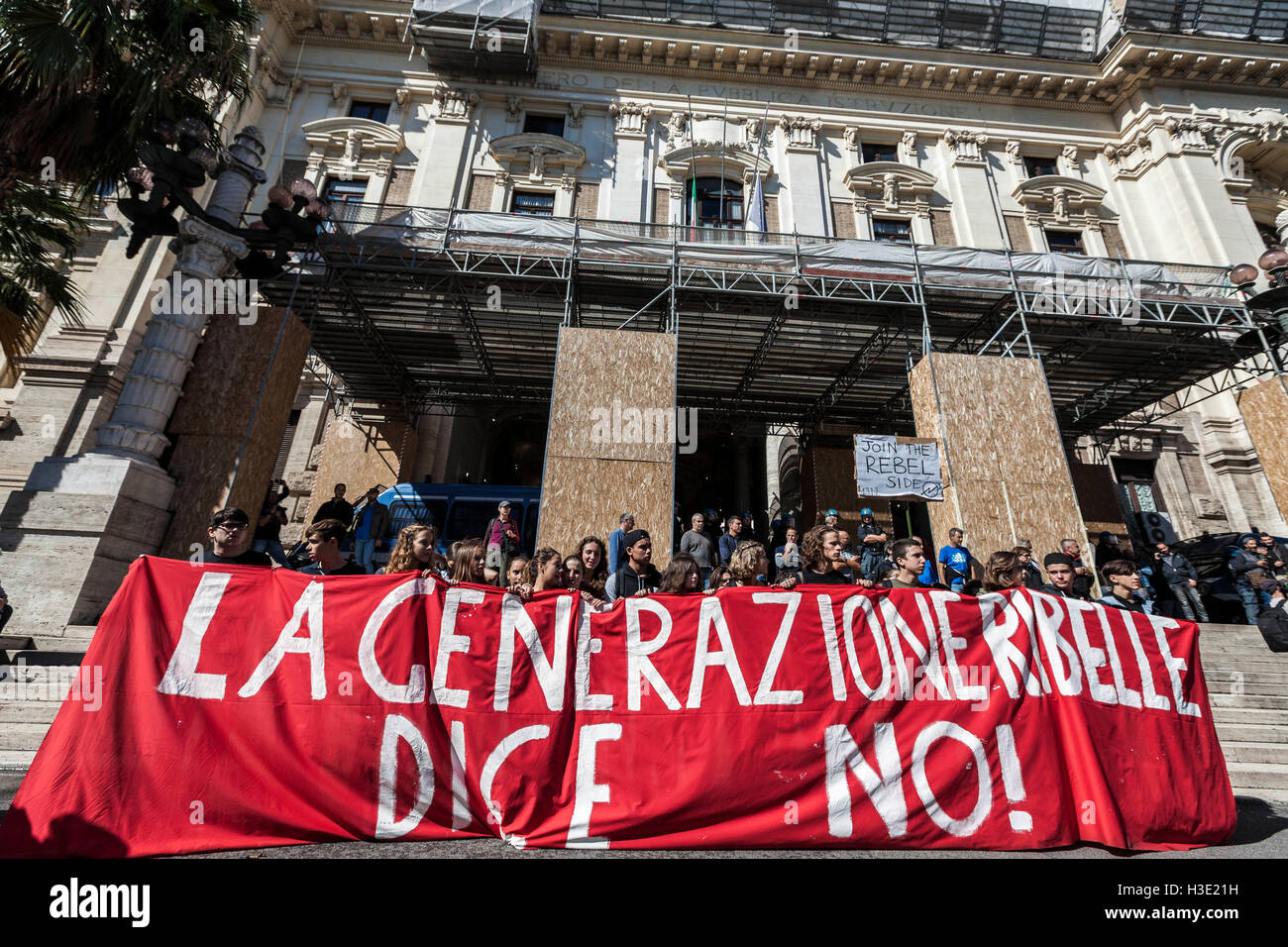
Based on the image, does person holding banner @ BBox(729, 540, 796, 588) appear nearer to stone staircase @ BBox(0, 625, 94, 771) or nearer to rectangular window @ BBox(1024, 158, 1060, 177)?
stone staircase @ BBox(0, 625, 94, 771)

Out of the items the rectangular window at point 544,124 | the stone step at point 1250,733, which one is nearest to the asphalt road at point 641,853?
the stone step at point 1250,733

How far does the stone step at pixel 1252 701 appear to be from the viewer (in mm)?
6630

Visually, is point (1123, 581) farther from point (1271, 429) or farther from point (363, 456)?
point (363, 456)

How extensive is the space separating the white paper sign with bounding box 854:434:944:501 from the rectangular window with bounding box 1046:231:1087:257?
12.3m

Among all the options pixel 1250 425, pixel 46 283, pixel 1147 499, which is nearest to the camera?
pixel 46 283

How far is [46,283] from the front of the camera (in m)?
8.90

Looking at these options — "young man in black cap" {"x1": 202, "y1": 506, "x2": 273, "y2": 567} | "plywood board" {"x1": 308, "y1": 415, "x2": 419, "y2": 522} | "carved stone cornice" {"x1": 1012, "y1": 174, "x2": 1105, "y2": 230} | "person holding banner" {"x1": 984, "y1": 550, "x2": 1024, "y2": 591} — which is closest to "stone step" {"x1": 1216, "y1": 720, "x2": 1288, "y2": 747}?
"person holding banner" {"x1": 984, "y1": 550, "x2": 1024, "y2": 591}

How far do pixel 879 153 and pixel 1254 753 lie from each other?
777 inches

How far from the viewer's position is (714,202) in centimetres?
1855

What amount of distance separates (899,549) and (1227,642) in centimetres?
732

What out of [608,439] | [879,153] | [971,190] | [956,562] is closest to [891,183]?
[879,153]

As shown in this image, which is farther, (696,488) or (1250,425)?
(696,488)
